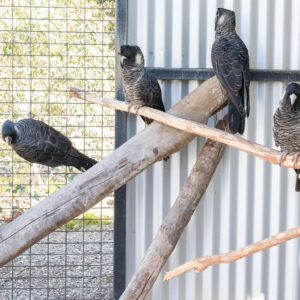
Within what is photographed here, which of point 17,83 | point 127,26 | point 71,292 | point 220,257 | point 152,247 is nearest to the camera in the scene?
point 220,257

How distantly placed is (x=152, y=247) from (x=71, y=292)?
2.38 meters

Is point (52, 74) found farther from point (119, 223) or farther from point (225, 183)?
point (225, 183)

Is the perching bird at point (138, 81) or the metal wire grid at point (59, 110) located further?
the metal wire grid at point (59, 110)

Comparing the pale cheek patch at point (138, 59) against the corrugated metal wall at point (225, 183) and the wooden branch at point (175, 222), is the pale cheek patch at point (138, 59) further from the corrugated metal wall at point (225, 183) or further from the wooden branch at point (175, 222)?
the wooden branch at point (175, 222)

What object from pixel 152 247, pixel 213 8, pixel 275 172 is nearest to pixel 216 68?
pixel 213 8

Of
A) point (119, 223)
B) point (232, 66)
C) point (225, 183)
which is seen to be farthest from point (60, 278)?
point (232, 66)

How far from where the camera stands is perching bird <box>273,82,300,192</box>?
12.6 feet

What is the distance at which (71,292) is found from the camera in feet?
19.6

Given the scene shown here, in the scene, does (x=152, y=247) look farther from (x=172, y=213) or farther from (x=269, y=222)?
(x=269, y=222)

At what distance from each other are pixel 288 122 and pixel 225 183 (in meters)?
0.66

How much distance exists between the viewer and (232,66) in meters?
3.86

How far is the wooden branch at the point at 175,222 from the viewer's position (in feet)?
12.2

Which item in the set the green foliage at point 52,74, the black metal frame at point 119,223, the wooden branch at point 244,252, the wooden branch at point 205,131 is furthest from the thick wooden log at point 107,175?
the green foliage at point 52,74

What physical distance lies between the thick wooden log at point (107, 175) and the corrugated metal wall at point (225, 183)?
0.97 ft
